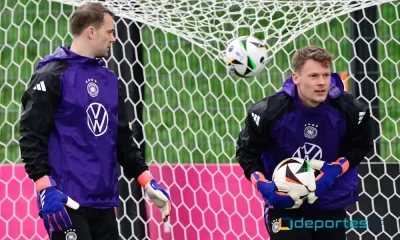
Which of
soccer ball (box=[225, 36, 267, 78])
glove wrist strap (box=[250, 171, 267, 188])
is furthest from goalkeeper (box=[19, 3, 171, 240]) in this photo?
soccer ball (box=[225, 36, 267, 78])

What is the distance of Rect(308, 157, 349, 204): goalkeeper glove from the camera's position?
12.9 ft

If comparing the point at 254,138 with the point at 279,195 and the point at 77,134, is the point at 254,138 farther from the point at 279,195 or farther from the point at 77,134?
the point at 77,134

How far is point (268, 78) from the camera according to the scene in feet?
18.7

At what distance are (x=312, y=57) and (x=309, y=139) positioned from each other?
0.37 metres

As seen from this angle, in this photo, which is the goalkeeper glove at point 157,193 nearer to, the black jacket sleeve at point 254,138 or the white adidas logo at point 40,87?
the black jacket sleeve at point 254,138

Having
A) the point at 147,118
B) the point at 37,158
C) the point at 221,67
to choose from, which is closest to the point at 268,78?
the point at 221,67

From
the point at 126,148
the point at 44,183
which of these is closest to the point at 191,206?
the point at 126,148

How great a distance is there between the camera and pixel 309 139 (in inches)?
159

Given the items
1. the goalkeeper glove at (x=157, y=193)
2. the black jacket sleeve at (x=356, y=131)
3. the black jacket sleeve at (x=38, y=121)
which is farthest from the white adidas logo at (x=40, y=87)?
the black jacket sleeve at (x=356, y=131)

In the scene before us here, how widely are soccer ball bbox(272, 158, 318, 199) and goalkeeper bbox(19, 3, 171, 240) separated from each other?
52 cm

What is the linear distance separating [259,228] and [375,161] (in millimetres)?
773

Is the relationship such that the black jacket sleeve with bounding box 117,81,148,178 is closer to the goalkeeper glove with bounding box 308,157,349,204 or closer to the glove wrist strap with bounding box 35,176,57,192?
the glove wrist strap with bounding box 35,176,57,192

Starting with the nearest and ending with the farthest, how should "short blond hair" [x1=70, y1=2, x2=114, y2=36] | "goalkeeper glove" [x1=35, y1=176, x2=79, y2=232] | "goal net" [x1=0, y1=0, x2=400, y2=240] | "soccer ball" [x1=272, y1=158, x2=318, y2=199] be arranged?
"goalkeeper glove" [x1=35, y1=176, x2=79, y2=232], "short blond hair" [x1=70, y1=2, x2=114, y2=36], "soccer ball" [x1=272, y1=158, x2=318, y2=199], "goal net" [x1=0, y1=0, x2=400, y2=240]

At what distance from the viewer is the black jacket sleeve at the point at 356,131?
4.04 metres
